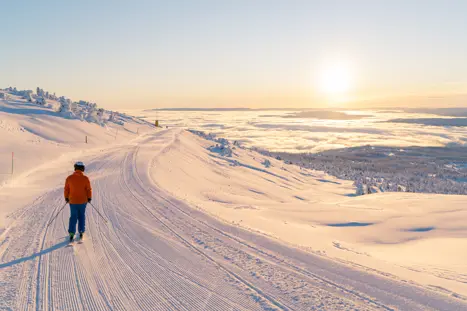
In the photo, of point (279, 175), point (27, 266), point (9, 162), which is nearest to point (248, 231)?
point (27, 266)

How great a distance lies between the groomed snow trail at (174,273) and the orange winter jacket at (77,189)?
988 millimetres

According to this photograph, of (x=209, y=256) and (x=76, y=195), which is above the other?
(x=76, y=195)

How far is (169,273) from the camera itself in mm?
6449

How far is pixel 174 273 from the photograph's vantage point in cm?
645

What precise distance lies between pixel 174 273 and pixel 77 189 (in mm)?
3159

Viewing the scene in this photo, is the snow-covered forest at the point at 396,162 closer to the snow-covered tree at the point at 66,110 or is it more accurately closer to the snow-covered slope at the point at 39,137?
the snow-covered tree at the point at 66,110

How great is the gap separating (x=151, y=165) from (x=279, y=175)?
21.6 meters

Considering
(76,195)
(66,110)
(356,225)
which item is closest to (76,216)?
(76,195)

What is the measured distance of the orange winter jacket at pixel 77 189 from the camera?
26.0 ft

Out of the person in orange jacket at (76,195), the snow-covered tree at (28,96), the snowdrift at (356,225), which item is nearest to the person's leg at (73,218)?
the person in orange jacket at (76,195)

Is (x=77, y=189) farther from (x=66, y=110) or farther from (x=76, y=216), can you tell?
(x=66, y=110)

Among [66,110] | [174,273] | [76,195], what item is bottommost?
[174,273]

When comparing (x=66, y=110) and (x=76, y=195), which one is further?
(x=66, y=110)

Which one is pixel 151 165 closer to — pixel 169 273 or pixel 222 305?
pixel 169 273
